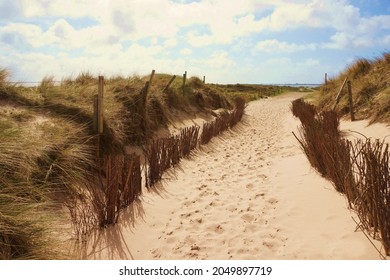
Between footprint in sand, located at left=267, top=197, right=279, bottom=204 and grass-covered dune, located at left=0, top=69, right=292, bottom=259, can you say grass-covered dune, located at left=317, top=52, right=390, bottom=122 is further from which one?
grass-covered dune, located at left=0, top=69, right=292, bottom=259

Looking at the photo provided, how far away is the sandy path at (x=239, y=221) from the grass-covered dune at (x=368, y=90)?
4345 millimetres

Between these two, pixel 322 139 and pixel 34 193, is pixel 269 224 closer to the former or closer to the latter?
pixel 322 139

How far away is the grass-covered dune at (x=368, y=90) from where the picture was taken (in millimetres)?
8560

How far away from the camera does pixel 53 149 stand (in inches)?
167

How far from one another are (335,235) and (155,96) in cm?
714

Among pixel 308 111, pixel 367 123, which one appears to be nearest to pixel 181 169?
pixel 367 123

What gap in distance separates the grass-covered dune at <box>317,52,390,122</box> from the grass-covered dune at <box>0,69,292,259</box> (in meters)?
6.17

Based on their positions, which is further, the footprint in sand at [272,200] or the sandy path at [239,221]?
the footprint in sand at [272,200]

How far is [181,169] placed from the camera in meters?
5.95

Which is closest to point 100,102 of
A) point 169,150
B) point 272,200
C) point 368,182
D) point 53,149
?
point 53,149

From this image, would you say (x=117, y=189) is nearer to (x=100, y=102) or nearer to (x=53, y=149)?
(x=53, y=149)

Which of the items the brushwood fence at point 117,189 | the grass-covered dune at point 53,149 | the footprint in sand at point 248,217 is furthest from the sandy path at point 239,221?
the grass-covered dune at point 53,149

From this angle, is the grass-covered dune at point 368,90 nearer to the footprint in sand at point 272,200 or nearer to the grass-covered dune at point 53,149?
the footprint in sand at point 272,200

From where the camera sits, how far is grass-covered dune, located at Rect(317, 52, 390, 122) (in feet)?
28.1
